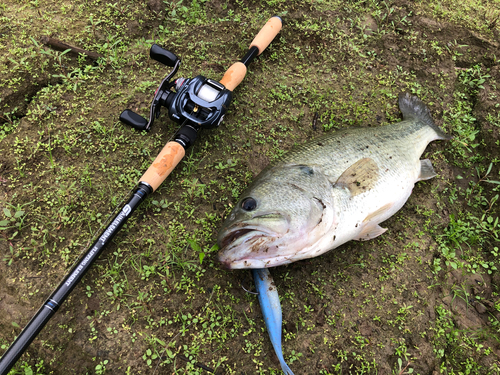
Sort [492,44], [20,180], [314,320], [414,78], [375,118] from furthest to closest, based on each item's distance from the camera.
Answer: [492,44], [414,78], [375,118], [20,180], [314,320]

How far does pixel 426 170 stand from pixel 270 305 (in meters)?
2.49

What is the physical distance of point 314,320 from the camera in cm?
290

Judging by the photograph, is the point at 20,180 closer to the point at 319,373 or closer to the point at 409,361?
the point at 319,373

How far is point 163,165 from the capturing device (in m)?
2.98

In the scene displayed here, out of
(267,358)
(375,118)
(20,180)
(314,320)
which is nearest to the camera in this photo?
(267,358)

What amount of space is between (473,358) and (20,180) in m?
4.88

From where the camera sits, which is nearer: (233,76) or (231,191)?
(231,191)

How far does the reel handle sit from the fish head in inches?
51.9

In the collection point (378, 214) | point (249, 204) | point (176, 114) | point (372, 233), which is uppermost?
point (176, 114)

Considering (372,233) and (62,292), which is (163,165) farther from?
(372,233)

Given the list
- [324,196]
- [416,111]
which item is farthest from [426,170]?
[324,196]

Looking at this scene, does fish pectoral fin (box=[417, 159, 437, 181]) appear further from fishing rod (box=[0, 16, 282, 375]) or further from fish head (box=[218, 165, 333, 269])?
fishing rod (box=[0, 16, 282, 375])

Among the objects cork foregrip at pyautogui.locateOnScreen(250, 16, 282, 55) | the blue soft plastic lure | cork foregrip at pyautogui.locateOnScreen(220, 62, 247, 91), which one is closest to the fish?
the blue soft plastic lure

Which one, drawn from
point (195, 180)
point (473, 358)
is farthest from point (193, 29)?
point (473, 358)
